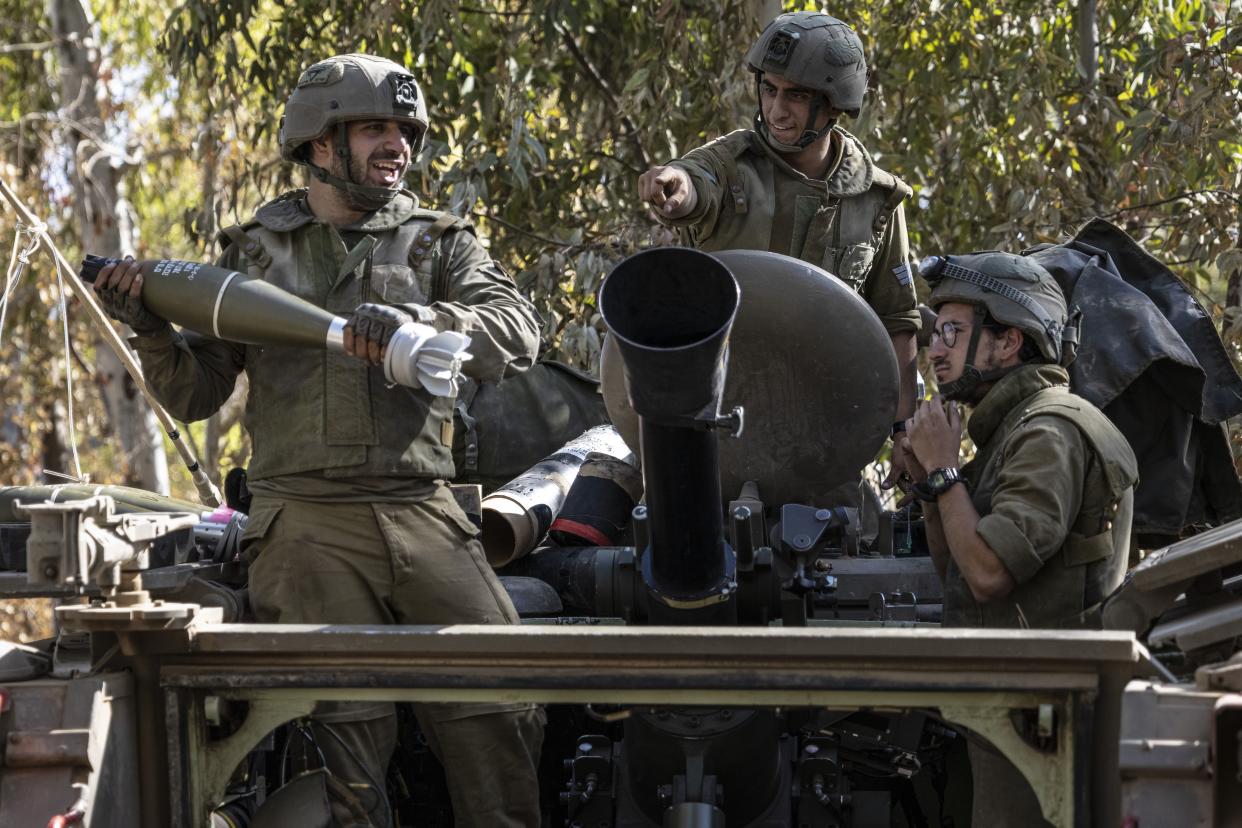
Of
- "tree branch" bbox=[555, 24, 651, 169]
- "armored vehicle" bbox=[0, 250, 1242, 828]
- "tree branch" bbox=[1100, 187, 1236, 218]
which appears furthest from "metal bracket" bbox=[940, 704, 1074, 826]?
"tree branch" bbox=[555, 24, 651, 169]

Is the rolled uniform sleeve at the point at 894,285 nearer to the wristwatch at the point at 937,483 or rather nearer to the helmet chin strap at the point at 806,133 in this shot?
the helmet chin strap at the point at 806,133

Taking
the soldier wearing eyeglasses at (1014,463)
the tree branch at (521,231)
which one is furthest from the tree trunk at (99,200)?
the soldier wearing eyeglasses at (1014,463)

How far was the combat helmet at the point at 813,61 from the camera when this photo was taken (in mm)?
5941

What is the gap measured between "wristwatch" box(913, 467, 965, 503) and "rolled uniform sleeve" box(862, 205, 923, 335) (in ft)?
4.62

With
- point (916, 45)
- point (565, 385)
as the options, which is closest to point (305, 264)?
point (565, 385)

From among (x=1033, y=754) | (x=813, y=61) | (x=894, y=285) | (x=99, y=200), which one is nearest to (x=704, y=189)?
(x=813, y=61)

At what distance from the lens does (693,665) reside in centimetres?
397

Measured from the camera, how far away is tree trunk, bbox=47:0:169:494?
15.0m

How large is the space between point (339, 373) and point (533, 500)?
3.43 feet

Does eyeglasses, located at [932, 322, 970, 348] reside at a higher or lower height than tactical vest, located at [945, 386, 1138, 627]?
higher

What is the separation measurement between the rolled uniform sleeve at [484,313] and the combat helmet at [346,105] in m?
0.26

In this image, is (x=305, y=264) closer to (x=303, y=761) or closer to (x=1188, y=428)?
(x=303, y=761)

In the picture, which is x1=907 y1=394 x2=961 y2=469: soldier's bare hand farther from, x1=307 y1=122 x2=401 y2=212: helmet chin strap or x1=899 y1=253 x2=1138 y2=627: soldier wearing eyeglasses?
x1=307 y1=122 x2=401 y2=212: helmet chin strap

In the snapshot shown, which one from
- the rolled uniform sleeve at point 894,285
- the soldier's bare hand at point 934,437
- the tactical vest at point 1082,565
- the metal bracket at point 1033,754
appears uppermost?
the rolled uniform sleeve at point 894,285
